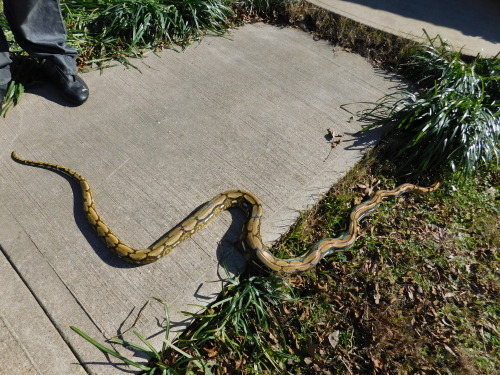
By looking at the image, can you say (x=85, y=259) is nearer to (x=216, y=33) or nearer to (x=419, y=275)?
(x=419, y=275)

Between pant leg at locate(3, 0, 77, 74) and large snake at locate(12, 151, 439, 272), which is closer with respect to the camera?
large snake at locate(12, 151, 439, 272)

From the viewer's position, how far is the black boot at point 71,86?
462 cm

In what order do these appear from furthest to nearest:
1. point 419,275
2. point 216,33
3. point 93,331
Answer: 1. point 216,33
2. point 419,275
3. point 93,331

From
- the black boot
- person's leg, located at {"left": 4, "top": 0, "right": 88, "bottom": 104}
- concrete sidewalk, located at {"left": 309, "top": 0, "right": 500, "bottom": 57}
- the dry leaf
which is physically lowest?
the dry leaf

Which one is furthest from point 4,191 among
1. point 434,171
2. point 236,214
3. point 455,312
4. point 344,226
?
point 434,171

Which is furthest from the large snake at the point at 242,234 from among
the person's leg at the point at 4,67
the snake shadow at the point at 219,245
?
the person's leg at the point at 4,67

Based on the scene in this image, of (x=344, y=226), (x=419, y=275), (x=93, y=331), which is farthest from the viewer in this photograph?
(x=344, y=226)

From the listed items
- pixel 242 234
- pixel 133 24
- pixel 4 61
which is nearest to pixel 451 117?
pixel 242 234

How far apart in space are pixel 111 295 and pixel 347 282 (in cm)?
207

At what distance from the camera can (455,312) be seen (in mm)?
3396

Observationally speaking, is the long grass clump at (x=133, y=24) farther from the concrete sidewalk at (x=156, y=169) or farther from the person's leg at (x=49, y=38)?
the person's leg at (x=49, y=38)

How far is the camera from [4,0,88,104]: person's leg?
4207 millimetres

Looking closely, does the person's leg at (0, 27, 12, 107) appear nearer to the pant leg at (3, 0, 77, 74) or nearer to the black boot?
the pant leg at (3, 0, 77, 74)

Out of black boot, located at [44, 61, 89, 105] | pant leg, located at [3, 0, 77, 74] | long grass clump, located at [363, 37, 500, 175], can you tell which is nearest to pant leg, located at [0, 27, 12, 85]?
pant leg, located at [3, 0, 77, 74]
